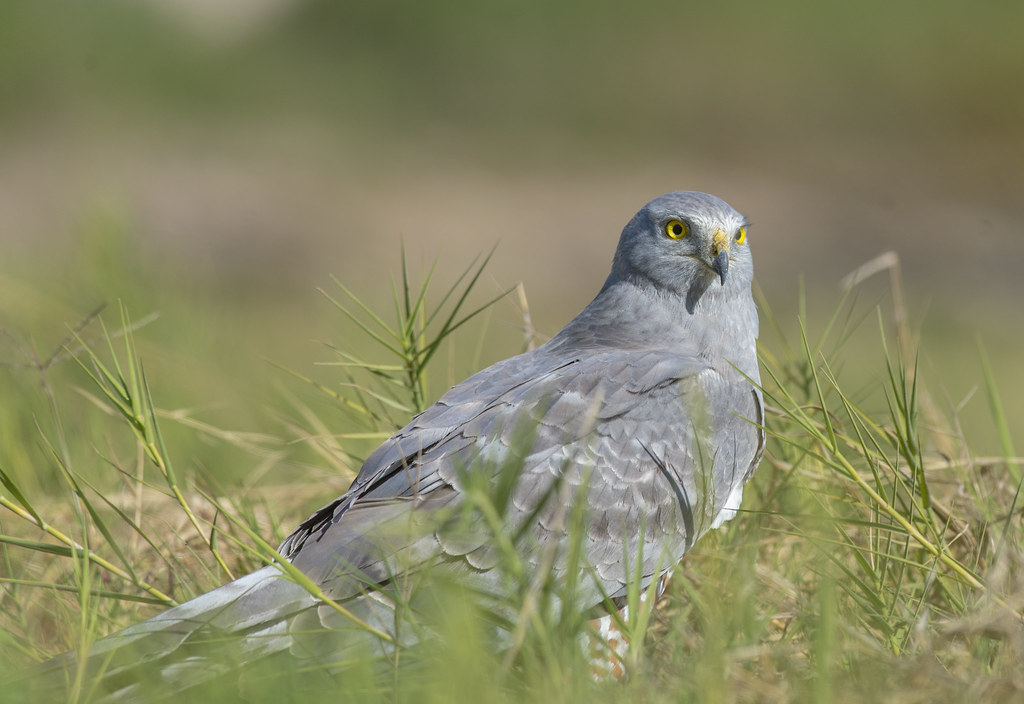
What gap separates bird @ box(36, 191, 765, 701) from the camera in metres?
2.01

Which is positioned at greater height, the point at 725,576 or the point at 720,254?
the point at 720,254

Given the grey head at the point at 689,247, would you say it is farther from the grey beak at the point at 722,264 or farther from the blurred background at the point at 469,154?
the blurred background at the point at 469,154

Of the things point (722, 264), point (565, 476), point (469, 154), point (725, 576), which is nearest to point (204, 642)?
point (565, 476)

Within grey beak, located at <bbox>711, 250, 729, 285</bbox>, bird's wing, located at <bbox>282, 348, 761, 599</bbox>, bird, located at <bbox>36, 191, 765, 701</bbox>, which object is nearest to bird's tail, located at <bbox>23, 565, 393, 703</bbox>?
bird, located at <bbox>36, 191, 765, 701</bbox>

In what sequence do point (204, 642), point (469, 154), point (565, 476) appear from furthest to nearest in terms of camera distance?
point (469, 154)
point (565, 476)
point (204, 642)

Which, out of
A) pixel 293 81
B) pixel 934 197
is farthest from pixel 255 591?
pixel 293 81

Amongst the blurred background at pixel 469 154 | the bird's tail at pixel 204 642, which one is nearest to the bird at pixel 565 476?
the bird's tail at pixel 204 642

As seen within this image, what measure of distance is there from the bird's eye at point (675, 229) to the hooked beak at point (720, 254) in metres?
0.10

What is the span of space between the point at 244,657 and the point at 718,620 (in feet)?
2.95

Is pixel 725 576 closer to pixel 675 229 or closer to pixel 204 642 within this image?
pixel 675 229

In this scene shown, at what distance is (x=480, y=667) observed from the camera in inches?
64.9

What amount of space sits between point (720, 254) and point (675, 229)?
6.9 inches

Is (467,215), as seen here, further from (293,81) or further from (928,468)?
(928,468)

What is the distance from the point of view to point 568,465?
7.79 ft
